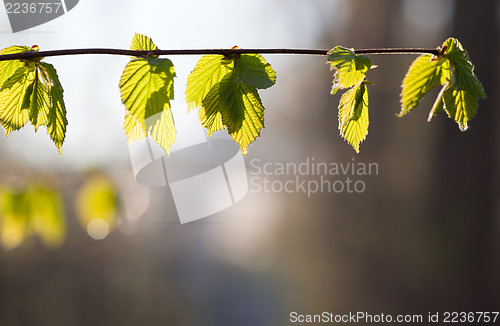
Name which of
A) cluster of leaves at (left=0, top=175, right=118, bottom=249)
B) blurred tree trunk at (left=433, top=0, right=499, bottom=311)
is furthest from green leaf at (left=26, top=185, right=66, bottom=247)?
blurred tree trunk at (left=433, top=0, right=499, bottom=311)

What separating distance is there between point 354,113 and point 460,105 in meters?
0.11

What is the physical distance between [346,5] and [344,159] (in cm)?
237

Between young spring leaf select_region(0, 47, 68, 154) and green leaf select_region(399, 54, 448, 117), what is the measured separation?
1.20ft

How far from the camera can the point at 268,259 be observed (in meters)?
7.33

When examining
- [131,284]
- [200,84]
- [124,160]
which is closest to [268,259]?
[131,284]

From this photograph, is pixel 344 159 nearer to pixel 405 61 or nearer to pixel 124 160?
pixel 405 61

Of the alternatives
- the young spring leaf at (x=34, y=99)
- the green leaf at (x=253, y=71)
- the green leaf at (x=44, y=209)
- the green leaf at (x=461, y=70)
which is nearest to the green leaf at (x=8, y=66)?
the young spring leaf at (x=34, y=99)

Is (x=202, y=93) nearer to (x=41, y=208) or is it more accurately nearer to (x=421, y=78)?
(x=421, y=78)

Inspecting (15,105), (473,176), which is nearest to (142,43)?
(15,105)

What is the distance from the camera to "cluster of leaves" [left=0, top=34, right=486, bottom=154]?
395 millimetres

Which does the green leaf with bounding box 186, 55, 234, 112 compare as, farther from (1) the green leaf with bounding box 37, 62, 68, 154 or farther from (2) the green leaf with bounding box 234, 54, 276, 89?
(1) the green leaf with bounding box 37, 62, 68, 154

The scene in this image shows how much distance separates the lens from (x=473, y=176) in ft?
13.8

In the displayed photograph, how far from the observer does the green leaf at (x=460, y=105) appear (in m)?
0.43

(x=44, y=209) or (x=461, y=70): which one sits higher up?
(x=461, y=70)
